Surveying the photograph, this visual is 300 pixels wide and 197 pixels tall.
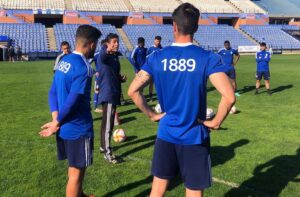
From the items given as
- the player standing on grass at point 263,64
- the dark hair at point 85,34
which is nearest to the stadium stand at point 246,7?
the player standing on grass at point 263,64

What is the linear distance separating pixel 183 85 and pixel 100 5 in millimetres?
52353

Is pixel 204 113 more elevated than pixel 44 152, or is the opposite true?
pixel 204 113

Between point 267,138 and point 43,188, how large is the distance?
16.2 ft

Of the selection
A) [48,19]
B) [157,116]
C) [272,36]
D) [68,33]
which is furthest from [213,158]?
[272,36]

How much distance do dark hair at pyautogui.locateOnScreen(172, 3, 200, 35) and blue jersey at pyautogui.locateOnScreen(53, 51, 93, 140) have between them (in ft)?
3.92

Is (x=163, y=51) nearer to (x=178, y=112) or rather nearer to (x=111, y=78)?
(x=178, y=112)

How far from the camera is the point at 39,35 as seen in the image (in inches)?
1674

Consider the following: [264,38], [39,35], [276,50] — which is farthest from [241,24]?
[39,35]

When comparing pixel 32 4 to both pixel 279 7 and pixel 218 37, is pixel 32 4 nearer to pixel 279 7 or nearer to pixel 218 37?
pixel 218 37

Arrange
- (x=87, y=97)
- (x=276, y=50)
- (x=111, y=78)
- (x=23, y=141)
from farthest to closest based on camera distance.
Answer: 1. (x=276, y=50)
2. (x=23, y=141)
3. (x=111, y=78)
4. (x=87, y=97)

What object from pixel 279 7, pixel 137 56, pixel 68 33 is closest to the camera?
pixel 137 56

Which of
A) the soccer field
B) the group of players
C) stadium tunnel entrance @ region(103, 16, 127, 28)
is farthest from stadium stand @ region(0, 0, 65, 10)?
the group of players

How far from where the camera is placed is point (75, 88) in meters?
3.69

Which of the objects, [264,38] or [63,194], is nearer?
[63,194]
